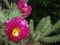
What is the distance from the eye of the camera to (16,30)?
1206mm

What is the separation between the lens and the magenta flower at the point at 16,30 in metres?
1.19

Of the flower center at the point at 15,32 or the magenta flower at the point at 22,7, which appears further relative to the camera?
the magenta flower at the point at 22,7

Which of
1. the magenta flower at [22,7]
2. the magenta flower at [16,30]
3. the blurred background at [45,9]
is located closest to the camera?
the magenta flower at [16,30]

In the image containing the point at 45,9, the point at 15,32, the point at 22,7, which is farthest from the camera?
the point at 45,9

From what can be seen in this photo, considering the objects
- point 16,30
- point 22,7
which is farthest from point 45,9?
point 16,30

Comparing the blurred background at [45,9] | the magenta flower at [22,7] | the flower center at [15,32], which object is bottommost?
the blurred background at [45,9]

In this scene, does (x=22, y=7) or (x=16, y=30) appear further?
(x=22, y=7)

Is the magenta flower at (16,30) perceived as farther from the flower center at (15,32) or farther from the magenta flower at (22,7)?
the magenta flower at (22,7)

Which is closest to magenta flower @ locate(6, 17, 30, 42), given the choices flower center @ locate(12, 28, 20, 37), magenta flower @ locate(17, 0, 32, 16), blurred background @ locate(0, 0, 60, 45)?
flower center @ locate(12, 28, 20, 37)

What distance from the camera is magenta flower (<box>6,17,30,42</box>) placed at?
1.19 m

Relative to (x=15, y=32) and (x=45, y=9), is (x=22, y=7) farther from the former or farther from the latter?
(x=45, y=9)

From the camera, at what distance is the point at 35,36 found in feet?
6.56

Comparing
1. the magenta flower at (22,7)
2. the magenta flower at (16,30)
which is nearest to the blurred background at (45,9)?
the magenta flower at (22,7)

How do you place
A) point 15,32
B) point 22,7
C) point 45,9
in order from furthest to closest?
point 45,9 < point 22,7 < point 15,32
